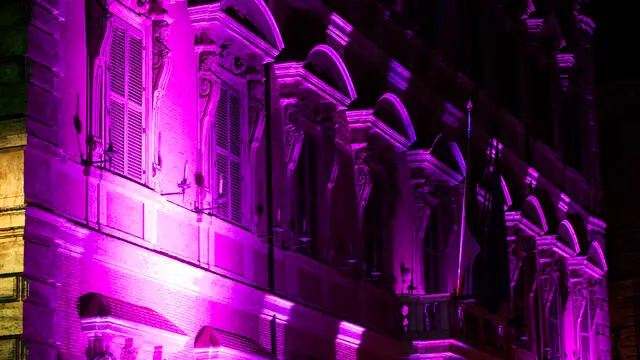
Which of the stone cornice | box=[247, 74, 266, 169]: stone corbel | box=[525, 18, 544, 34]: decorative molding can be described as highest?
box=[525, 18, 544, 34]: decorative molding

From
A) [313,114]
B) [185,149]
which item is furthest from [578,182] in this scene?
[185,149]

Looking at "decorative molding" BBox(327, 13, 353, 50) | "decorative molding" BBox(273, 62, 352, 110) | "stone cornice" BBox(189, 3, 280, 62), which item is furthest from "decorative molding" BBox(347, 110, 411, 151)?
"stone cornice" BBox(189, 3, 280, 62)

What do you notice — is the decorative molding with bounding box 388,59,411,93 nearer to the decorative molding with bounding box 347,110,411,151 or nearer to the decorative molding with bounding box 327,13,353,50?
the decorative molding with bounding box 347,110,411,151

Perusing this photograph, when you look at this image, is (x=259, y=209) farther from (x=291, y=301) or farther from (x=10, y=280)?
(x=10, y=280)

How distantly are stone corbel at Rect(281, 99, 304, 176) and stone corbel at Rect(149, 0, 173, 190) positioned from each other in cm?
381

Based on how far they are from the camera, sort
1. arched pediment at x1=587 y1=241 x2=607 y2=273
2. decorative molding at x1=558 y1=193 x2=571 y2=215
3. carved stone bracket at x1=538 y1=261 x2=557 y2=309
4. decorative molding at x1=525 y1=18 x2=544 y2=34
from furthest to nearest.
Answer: arched pediment at x1=587 y1=241 x2=607 y2=273, decorative molding at x1=558 y1=193 x2=571 y2=215, decorative molding at x1=525 y1=18 x2=544 y2=34, carved stone bracket at x1=538 y1=261 x2=557 y2=309

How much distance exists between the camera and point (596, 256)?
39000mm

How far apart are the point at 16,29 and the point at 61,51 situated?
27.8 inches

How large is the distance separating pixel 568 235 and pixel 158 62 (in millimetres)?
18974

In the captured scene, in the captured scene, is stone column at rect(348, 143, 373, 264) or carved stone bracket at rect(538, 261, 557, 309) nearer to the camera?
stone column at rect(348, 143, 373, 264)

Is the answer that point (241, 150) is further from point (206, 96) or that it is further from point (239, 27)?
point (239, 27)

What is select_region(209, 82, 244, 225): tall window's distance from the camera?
21.4m

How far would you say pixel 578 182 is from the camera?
3938 cm

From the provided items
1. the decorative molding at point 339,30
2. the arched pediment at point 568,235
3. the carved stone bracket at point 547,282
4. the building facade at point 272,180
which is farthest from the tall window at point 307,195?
the arched pediment at point 568,235
